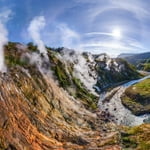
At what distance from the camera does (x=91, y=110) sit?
132 meters

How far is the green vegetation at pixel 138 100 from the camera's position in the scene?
147550 mm

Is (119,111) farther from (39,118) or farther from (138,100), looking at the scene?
(39,118)

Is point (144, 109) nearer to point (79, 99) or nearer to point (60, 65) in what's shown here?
point (79, 99)

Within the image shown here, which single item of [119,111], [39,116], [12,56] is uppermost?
[12,56]

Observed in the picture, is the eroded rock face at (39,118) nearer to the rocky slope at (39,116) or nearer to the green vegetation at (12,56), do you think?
the rocky slope at (39,116)

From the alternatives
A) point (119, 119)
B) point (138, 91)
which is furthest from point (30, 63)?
point (138, 91)

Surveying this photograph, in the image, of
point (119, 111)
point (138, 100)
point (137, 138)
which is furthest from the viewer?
point (138, 100)

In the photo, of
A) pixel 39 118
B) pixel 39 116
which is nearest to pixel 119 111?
pixel 39 116

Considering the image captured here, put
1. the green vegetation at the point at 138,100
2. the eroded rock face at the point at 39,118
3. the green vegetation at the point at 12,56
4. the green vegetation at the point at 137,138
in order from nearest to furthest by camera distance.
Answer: the eroded rock face at the point at 39,118
the green vegetation at the point at 137,138
the green vegetation at the point at 12,56
the green vegetation at the point at 138,100

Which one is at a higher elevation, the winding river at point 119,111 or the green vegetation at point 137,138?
the winding river at point 119,111

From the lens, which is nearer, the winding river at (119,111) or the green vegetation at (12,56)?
the green vegetation at (12,56)

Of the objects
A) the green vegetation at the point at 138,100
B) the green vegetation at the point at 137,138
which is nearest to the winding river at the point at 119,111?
the green vegetation at the point at 138,100

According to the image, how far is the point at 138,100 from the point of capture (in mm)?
167875

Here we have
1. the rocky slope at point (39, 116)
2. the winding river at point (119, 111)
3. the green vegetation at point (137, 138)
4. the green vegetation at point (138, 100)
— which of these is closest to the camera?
the rocky slope at point (39, 116)
